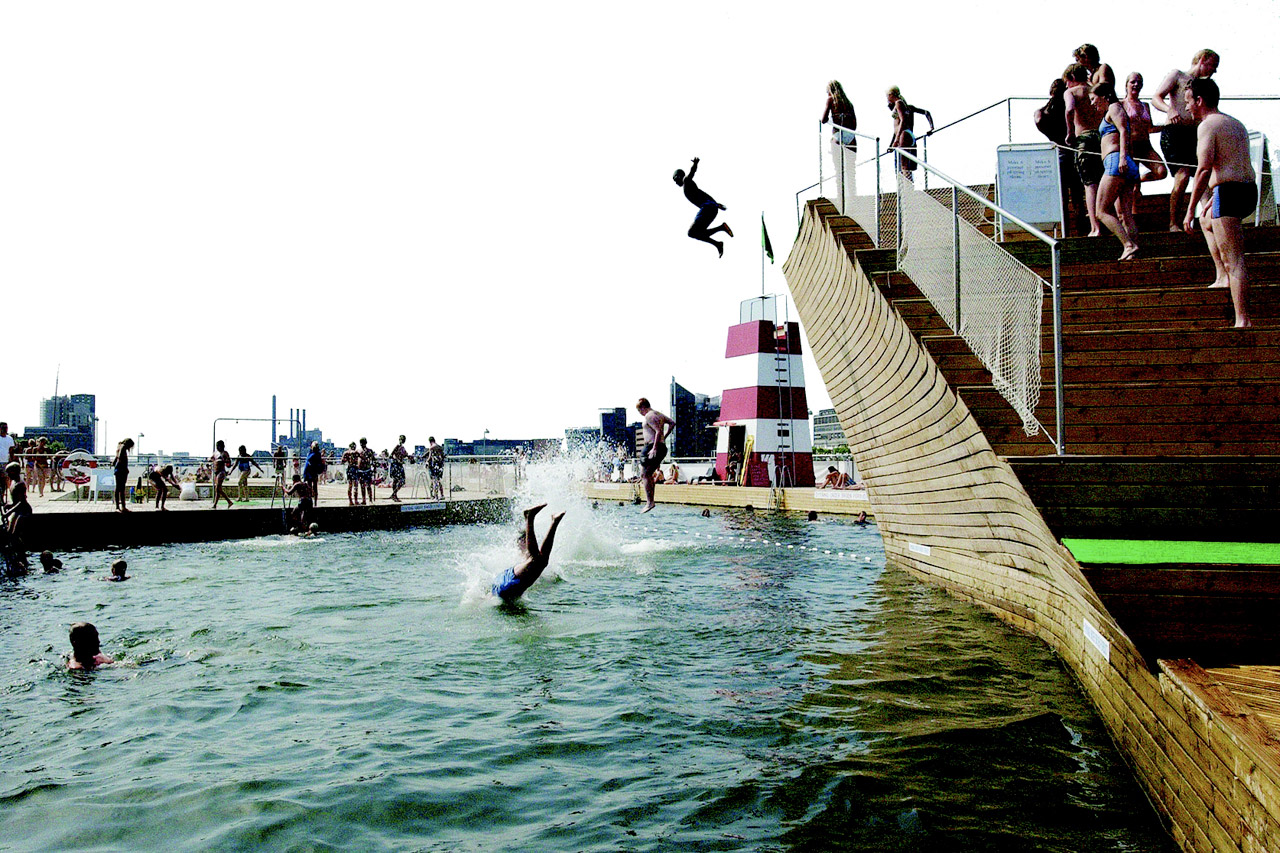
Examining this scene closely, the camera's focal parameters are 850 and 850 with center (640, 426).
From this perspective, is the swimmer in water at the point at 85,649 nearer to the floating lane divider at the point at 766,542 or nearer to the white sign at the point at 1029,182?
the floating lane divider at the point at 766,542

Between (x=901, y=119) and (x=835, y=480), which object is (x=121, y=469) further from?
(x=835, y=480)

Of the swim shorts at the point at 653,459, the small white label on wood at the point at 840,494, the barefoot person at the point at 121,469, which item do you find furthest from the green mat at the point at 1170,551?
the small white label on wood at the point at 840,494

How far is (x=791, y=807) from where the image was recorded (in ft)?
15.3

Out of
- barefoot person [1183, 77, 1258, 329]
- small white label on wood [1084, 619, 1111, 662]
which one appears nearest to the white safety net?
barefoot person [1183, 77, 1258, 329]

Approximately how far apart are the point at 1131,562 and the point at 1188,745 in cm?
133

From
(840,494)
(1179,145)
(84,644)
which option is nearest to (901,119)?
(1179,145)

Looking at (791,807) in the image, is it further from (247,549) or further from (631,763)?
(247,549)

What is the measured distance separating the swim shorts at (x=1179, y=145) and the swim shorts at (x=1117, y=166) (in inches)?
36.3

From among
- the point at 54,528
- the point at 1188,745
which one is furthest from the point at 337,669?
the point at 54,528

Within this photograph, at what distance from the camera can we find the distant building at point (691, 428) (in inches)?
4993

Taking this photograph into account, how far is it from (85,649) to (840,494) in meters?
24.3

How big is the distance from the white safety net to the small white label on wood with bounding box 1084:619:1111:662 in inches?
65.5

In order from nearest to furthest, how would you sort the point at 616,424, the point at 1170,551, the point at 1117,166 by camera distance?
the point at 1170,551 → the point at 1117,166 → the point at 616,424

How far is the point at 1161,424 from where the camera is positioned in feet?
22.0
